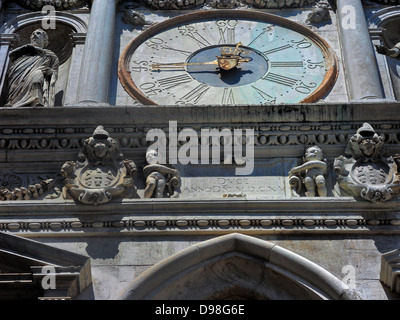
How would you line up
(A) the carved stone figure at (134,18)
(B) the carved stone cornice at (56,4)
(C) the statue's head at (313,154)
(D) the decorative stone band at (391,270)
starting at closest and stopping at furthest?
1. (D) the decorative stone band at (391,270)
2. (C) the statue's head at (313,154)
3. (A) the carved stone figure at (134,18)
4. (B) the carved stone cornice at (56,4)

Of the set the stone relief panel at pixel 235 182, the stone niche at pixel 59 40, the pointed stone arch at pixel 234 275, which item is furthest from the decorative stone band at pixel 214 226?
the stone niche at pixel 59 40

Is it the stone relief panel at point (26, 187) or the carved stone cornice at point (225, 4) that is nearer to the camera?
the stone relief panel at point (26, 187)

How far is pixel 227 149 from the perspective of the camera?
11.1 meters

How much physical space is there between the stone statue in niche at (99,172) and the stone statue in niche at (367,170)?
2.48 metres

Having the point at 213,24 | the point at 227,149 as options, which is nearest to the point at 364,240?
the point at 227,149

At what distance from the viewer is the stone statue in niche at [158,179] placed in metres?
10.5

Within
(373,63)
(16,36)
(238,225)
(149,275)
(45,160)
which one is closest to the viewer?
(149,275)

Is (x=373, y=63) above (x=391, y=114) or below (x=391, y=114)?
above

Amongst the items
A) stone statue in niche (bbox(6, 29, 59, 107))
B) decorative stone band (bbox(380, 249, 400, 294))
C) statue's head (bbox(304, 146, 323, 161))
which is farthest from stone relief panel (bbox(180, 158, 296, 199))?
stone statue in niche (bbox(6, 29, 59, 107))

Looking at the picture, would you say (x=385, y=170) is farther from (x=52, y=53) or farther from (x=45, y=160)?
(x=52, y=53)

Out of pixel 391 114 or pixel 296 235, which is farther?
pixel 391 114

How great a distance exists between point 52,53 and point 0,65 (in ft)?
2.64

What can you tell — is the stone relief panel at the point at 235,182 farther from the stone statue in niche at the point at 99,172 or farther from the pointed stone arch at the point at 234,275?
the pointed stone arch at the point at 234,275

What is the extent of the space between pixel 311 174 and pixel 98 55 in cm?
382
